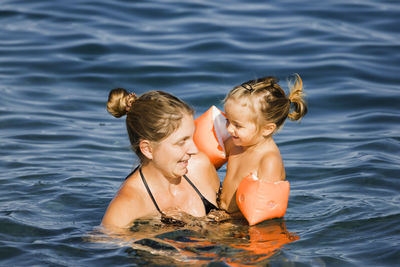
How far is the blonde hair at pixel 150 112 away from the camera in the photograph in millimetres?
4547

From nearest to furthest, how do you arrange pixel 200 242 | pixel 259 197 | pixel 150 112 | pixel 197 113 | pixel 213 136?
pixel 150 112, pixel 200 242, pixel 259 197, pixel 213 136, pixel 197 113

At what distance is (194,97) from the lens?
9031 mm

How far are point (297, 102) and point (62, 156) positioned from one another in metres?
3.14

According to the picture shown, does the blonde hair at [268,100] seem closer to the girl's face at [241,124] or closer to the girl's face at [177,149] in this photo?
the girl's face at [241,124]

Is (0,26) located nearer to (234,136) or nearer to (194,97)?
(194,97)

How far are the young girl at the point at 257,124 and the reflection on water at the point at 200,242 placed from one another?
1.20 feet

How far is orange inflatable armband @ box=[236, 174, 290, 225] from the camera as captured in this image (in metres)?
4.85

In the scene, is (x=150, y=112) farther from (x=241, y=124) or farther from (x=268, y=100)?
(x=268, y=100)

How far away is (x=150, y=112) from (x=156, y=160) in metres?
0.39

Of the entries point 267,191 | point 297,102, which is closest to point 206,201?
point 267,191

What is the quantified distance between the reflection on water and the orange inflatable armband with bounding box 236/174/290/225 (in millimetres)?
157

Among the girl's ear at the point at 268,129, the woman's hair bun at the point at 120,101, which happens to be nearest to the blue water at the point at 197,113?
the girl's ear at the point at 268,129

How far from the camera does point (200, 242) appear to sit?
15.4ft

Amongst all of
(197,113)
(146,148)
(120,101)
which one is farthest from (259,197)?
(197,113)
